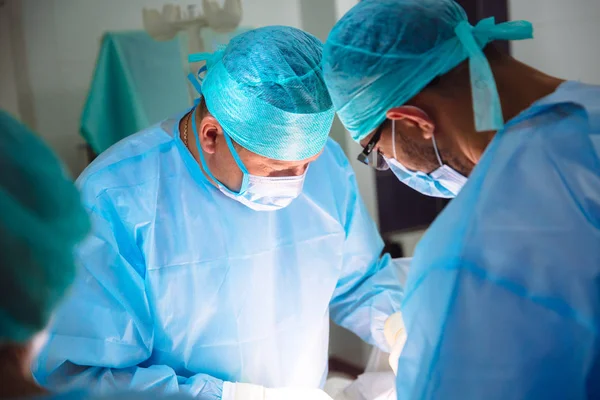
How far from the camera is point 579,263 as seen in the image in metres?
0.98

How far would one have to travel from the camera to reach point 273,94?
5.04 ft

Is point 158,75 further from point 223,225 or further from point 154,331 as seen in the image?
point 154,331

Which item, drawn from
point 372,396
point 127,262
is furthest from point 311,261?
point 127,262

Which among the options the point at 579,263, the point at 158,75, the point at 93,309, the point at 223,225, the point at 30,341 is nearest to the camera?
the point at 30,341

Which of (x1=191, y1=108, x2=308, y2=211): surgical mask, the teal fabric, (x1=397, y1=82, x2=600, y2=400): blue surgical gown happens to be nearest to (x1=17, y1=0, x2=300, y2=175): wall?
the teal fabric

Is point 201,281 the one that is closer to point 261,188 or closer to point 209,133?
point 261,188

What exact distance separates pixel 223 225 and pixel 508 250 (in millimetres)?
1001

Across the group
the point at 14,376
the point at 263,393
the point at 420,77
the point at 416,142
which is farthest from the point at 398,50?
the point at 263,393

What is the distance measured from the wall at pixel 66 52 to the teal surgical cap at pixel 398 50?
4.69 feet

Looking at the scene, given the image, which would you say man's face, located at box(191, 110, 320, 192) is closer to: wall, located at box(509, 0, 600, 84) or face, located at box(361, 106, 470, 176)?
face, located at box(361, 106, 470, 176)

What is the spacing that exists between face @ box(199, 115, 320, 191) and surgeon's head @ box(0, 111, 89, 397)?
811 mm

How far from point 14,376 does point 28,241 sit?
17 centimetres

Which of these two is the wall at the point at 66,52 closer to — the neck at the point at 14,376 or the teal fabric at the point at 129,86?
the teal fabric at the point at 129,86

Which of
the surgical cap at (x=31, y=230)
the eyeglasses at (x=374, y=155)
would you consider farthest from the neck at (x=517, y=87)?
the surgical cap at (x=31, y=230)
